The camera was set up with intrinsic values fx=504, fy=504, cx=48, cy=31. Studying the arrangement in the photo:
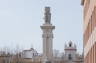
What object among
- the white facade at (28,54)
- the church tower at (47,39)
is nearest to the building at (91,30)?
the church tower at (47,39)

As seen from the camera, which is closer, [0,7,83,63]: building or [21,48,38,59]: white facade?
[0,7,83,63]: building

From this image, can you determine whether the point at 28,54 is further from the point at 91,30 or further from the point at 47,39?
the point at 91,30

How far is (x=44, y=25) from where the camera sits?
12800 cm

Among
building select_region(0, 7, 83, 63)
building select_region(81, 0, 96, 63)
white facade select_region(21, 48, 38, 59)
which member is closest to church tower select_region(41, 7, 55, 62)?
building select_region(0, 7, 83, 63)

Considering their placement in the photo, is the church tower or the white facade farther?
the white facade

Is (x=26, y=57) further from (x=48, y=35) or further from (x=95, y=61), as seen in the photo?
(x=95, y=61)

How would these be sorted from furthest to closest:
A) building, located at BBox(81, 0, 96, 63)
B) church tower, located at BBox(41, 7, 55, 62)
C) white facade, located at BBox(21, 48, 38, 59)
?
white facade, located at BBox(21, 48, 38, 59) < church tower, located at BBox(41, 7, 55, 62) < building, located at BBox(81, 0, 96, 63)

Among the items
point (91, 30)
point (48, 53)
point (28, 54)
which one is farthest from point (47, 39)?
point (91, 30)

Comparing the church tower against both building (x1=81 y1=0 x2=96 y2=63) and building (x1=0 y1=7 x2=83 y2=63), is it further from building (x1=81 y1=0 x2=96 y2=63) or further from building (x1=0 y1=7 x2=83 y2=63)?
building (x1=81 y1=0 x2=96 y2=63)

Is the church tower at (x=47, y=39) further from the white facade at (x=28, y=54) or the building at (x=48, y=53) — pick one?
the white facade at (x=28, y=54)

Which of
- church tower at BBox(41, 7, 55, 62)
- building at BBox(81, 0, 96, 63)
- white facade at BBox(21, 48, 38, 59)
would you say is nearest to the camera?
building at BBox(81, 0, 96, 63)

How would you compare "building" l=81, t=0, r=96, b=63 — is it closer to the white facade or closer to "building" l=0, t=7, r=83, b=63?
"building" l=0, t=7, r=83, b=63

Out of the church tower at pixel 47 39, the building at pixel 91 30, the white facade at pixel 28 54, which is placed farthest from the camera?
the white facade at pixel 28 54

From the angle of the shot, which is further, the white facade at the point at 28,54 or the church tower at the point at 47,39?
the white facade at the point at 28,54
